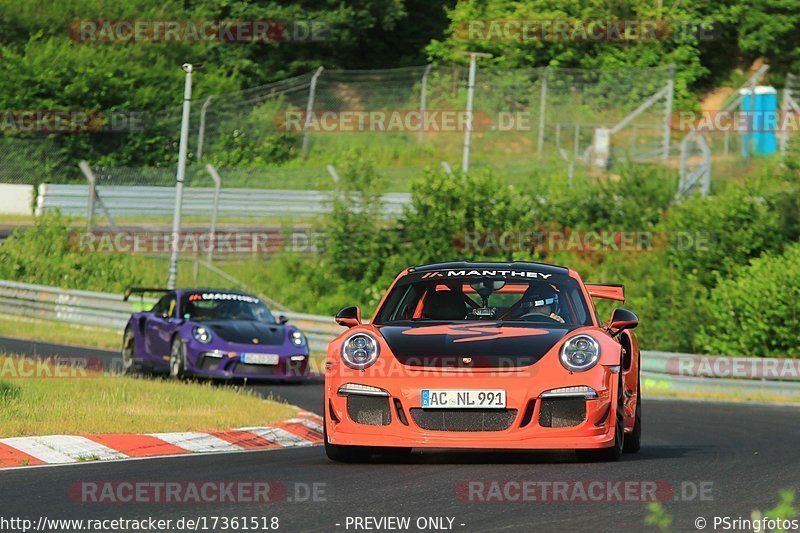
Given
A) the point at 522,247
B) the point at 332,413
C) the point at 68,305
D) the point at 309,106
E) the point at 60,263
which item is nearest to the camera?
the point at 332,413

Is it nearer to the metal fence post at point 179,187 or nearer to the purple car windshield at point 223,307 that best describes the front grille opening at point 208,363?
the purple car windshield at point 223,307

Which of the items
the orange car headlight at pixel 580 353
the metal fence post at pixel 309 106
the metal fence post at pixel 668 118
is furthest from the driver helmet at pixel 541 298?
the metal fence post at pixel 309 106

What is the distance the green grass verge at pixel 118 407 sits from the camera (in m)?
11.6

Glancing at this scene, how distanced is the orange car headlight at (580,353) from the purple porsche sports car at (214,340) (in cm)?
1028

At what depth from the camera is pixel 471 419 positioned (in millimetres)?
9219

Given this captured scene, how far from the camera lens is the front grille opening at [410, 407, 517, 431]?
9.21 m

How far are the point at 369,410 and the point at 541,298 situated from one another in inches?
71.1

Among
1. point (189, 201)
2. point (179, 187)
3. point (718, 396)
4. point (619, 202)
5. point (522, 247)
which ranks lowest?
point (718, 396)

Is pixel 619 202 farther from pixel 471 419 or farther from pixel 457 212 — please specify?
pixel 471 419

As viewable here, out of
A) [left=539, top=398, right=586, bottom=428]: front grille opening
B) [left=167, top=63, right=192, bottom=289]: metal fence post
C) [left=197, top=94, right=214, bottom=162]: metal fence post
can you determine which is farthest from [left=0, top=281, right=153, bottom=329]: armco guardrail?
[left=539, top=398, right=586, bottom=428]: front grille opening

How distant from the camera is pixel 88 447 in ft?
34.9

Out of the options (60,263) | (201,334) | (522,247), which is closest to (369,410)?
(201,334)

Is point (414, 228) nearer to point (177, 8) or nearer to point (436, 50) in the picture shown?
point (436, 50)

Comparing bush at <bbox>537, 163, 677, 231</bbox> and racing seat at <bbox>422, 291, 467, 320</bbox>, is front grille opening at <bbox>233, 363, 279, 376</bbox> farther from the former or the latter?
bush at <bbox>537, 163, 677, 231</bbox>
